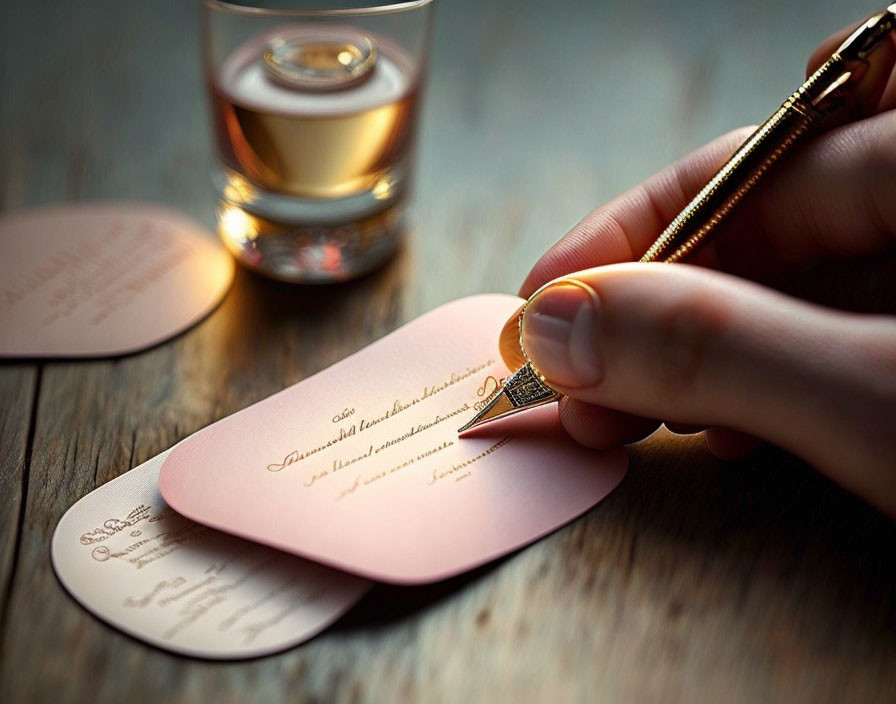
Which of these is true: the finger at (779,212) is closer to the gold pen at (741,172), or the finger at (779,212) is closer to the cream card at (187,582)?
the gold pen at (741,172)

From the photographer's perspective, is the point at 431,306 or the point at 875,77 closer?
the point at 875,77

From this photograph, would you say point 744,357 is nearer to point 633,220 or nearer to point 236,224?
point 633,220

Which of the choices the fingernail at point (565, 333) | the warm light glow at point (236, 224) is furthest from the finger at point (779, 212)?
the warm light glow at point (236, 224)

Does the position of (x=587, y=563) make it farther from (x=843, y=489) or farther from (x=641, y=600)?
(x=843, y=489)

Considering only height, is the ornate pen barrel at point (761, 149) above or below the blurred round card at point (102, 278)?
above

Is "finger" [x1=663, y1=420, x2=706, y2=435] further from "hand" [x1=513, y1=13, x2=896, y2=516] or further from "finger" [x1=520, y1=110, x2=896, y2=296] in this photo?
"finger" [x1=520, y1=110, x2=896, y2=296]

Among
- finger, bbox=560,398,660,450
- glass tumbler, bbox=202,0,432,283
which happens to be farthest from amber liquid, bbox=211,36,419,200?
finger, bbox=560,398,660,450

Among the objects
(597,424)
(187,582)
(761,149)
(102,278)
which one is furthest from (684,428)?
(102,278)

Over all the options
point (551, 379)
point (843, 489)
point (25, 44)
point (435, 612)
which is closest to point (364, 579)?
point (435, 612)
